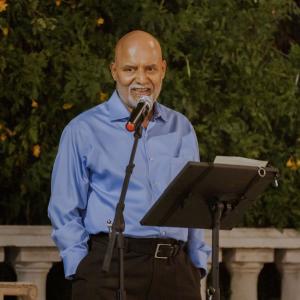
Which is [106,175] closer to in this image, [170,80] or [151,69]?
[151,69]

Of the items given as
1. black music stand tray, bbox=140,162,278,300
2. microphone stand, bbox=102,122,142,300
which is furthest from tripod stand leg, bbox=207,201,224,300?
microphone stand, bbox=102,122,142,300

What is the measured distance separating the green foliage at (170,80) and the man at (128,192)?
1.73m

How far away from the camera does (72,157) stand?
5746mm

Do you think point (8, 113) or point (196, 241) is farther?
point (8, 113)

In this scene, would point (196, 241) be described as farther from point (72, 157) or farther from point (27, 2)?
point (27, 2)

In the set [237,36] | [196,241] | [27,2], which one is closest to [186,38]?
[237,36]

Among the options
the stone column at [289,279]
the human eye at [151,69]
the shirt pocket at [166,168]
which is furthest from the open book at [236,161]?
the stone column at [289,279]

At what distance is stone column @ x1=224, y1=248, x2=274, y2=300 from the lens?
25.9 feet

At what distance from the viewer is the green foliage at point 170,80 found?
762 centimetres

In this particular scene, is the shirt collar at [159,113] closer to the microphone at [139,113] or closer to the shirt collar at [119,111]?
the shirt collar at [119,111]

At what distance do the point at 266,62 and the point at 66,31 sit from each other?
130cm

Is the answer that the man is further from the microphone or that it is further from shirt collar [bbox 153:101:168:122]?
the microphone

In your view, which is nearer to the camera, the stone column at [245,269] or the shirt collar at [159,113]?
the shirt collar at [159,113]

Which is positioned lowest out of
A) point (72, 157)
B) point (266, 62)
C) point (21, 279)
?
point (21, 279)
